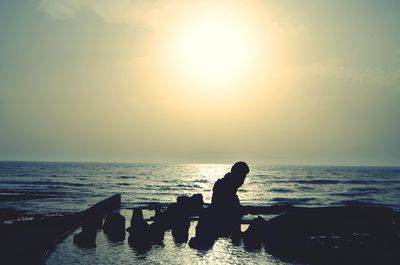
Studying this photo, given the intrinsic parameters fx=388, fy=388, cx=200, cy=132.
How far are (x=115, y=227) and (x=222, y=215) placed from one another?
7.11m

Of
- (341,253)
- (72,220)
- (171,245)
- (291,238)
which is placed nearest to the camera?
(341,253)

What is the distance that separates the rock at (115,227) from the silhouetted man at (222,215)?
4.45m

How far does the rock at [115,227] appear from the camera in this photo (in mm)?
22097

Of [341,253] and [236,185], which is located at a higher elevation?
[236,185]

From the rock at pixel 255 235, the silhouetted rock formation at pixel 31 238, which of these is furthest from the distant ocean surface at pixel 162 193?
the rock at pixel 255 235

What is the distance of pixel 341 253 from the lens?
18.7 m

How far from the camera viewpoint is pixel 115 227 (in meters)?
22.9

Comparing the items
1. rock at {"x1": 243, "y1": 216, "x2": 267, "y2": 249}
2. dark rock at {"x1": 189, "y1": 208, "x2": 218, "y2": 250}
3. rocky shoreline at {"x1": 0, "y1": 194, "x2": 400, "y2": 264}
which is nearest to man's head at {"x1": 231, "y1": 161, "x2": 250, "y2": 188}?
rocky shoreline at {"x1": 0, "y1": 194, "x2": 400, "y2": 264}

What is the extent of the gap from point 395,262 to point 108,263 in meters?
12.4

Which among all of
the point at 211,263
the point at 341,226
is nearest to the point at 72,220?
the point at 211,263

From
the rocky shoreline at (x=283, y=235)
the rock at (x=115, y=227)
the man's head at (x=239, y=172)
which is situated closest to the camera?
the rocky shoreline at (x=283, y=235)

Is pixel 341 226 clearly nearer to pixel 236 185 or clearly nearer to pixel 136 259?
pixel 236 185

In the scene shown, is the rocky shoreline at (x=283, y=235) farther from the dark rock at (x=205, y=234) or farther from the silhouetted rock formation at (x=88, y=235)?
the dark rock at (x=205, y=234)

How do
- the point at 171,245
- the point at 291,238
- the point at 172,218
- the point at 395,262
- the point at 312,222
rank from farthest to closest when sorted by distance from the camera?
the point at 172,218, the point at 312,222, the point at 291,238, the point at 171,245, the point at 395,262
